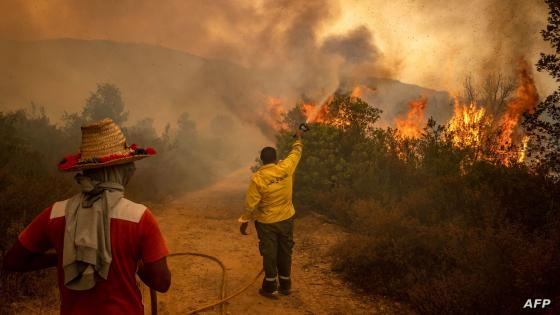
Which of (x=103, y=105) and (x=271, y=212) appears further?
(x=103, y=105)

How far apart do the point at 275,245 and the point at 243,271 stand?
1.75m

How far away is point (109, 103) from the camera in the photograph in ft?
69.0

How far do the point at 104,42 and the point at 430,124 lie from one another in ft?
299

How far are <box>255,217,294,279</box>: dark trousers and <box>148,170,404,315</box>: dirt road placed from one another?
0.54 m

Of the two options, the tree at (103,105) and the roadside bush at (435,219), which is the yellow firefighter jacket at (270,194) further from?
the tree at (103,105)

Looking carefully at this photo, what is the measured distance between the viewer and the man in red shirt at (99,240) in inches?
80.0

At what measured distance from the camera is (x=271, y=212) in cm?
559

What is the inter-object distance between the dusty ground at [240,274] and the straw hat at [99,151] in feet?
12.2

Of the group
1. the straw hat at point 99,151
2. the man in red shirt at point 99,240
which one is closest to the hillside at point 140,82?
the straw hat at point 99,151

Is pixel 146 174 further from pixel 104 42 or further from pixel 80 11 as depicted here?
pixel 104 42

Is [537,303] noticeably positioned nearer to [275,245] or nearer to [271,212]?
[275,245]

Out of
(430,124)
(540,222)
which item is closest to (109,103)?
(430,124)

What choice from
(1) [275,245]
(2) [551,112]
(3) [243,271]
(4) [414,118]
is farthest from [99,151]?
(4) [414,118]

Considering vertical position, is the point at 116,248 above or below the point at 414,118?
below
